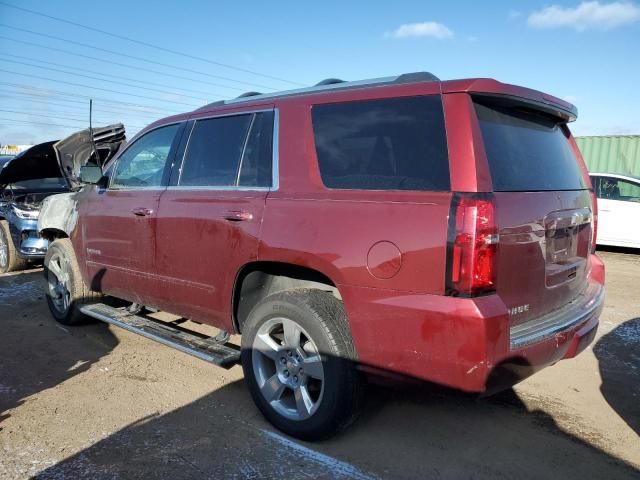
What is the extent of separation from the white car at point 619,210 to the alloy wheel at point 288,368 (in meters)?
9.23

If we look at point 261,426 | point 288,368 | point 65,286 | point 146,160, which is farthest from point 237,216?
point 65,286

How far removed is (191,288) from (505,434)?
91.1 inches

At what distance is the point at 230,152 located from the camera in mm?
3723

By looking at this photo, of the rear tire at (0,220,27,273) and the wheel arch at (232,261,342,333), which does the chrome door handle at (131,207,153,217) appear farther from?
the rear tire at (0,220,27,273)

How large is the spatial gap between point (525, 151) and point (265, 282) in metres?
1.82

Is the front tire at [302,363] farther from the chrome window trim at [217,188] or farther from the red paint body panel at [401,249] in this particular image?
the chrome window trim at [217,188]

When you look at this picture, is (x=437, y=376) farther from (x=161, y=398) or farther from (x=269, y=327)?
(x=161, y=398)

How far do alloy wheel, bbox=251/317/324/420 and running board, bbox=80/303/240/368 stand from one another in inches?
9.7

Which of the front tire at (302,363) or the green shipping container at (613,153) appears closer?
the front tire at (302,363)

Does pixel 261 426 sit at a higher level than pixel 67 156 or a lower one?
lower

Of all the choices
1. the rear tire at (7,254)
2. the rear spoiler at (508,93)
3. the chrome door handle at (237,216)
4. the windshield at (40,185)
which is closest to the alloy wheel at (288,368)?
the chrome door handle at (237,216)

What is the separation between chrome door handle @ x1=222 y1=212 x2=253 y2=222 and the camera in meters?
3.34

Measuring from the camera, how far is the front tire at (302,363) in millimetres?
2896

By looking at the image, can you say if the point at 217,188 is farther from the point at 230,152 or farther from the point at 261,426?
the point at 261,426
